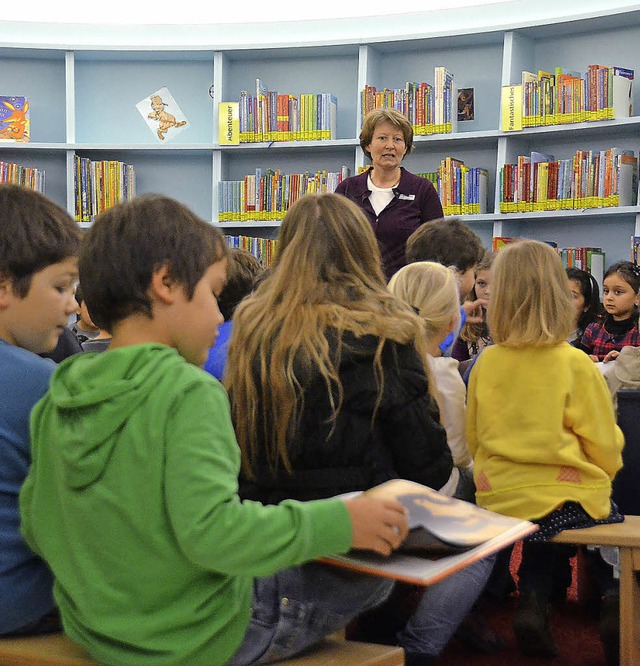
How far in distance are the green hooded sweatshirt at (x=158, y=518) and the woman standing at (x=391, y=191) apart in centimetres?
279

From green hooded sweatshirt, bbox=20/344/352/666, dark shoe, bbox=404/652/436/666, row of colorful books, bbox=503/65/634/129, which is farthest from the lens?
row of colorful books, bbox=503/65/634/129

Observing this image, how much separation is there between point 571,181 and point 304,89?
6.23ft

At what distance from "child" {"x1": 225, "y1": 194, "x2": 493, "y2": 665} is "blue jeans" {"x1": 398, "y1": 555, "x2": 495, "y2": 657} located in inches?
11.6

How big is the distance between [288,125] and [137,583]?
4.77 m

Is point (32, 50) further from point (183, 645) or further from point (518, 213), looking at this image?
point (183, 645)

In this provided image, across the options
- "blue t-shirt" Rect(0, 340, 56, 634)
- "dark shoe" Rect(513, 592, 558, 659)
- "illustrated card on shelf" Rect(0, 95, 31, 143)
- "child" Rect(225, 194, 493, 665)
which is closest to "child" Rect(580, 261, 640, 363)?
"dark shoe" Rect(513, 592, 558, 659)

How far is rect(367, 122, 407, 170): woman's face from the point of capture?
12.5 ft

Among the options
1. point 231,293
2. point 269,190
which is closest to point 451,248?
point 231,293

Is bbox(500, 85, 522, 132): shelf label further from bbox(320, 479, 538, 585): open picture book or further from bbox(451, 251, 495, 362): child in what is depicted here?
bbox(320, 479, 538, 585): open picture book

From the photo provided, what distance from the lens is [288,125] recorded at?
5621 millimetres

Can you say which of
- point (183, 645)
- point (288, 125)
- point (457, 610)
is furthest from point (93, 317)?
point (288, 125)

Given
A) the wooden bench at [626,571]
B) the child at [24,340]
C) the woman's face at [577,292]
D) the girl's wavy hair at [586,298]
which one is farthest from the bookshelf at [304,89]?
the child at [24,340]

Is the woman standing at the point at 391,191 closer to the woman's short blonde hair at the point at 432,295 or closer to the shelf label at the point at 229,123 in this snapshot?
the woman's short blonde hair at the point at 432,295

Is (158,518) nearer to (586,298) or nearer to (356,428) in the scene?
(356,428)
